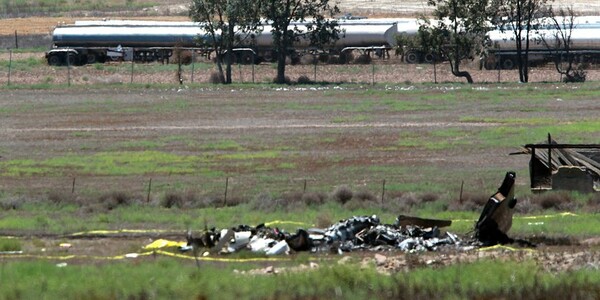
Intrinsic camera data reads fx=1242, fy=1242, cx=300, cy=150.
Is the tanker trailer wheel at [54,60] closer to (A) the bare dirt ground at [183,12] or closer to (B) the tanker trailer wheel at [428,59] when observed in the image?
(B) the tanker trailer wheel at [428,59]

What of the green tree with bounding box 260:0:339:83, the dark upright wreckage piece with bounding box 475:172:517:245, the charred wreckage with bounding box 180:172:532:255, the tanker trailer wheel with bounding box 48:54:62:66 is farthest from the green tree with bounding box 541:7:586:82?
the charred wreckage with bounding box 180:172:532:255

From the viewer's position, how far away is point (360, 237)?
21.4m

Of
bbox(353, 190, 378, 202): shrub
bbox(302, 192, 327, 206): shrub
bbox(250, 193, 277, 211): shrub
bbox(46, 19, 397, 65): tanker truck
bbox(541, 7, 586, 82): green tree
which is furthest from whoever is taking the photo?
bbox(46, 19, 397, 65): tanker truck

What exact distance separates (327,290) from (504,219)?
601 centimetres

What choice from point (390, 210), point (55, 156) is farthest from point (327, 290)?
point (55, 156)

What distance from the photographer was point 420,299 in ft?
50.5

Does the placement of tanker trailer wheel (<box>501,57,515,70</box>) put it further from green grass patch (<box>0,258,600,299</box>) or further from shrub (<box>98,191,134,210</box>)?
green grass patch (<box>0,258,600,299</box>)

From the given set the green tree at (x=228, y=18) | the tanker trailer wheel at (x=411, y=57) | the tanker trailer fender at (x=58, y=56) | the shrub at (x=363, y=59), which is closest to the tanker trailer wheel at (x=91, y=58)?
the tanker trailer fender at (x=58, y=56)

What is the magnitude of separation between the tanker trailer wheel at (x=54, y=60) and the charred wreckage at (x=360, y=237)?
59698 millimetres

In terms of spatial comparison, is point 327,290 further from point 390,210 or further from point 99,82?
point 99,82

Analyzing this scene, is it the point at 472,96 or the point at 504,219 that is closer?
the point at 504,219

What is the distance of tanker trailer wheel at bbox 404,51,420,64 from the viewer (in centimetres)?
7875

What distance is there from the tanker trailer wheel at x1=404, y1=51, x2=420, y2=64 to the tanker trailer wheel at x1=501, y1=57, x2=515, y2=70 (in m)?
5.41

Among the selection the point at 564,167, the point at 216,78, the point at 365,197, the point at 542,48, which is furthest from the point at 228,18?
the point at 564,167
